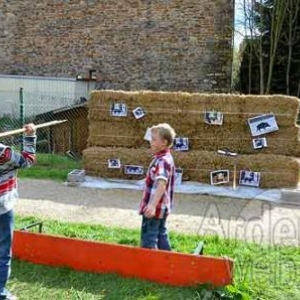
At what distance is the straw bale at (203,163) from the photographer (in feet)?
29.2

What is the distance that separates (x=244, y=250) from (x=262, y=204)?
9.47ft

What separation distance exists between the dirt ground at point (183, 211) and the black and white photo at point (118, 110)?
148cm

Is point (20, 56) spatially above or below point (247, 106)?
above

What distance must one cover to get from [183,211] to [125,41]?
34.9 ft

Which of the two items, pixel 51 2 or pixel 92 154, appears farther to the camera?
pixel 51 2

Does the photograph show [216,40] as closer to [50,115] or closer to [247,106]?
[50,115]

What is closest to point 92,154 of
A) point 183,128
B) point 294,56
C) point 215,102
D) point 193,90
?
point 183,128

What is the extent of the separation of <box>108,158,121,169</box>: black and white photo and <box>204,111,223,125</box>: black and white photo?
1.77 m

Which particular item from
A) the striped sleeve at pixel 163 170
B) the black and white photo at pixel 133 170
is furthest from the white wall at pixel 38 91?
the striped sleeve at pixel 163 170

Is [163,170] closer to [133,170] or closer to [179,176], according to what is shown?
[179,176]

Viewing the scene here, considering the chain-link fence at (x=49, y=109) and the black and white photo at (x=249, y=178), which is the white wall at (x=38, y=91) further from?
the black and white photo at (x=249, y=178)

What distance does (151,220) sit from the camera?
15.2ft

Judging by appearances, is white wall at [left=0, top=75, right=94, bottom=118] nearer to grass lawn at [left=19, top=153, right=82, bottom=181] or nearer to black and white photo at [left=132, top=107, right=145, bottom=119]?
grass lawn at [left=19, top=153, right=82, bottom=181]

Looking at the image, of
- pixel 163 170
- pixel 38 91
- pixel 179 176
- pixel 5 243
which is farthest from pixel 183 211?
pixel 38 91
